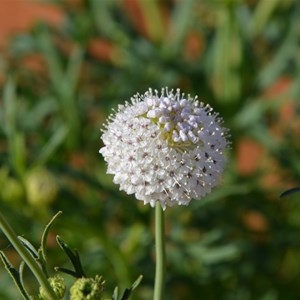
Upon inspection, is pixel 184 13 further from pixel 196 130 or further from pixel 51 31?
pixel 196 130

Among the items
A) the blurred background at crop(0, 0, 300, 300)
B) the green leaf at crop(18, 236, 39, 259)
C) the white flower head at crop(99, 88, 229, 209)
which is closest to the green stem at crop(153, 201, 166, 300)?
the white flower head at crop(99, 88, 229, 209)

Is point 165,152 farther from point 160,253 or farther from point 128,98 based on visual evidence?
point 128,98

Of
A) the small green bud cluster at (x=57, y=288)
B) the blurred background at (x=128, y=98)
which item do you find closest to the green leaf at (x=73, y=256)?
the small green bud cluster at (x=57, y=288)

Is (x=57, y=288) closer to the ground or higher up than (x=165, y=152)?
closer to the ground

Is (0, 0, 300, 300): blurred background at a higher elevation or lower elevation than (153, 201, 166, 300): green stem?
higher

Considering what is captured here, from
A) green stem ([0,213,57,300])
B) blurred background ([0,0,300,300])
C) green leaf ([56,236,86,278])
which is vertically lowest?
green stem ([0,213,57,300])

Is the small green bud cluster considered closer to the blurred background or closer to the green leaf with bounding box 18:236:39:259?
the green leaf with bounding box 18:236:39:259

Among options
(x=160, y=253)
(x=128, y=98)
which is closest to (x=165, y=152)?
(x=160, y=253)
